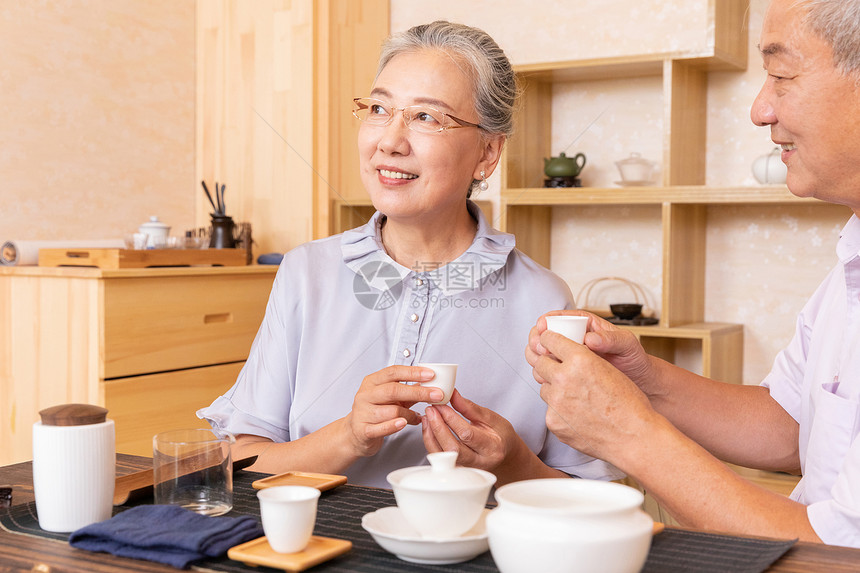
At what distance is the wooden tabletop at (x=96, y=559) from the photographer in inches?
34.7

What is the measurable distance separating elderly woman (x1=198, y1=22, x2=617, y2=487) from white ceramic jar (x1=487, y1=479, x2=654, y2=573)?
0.75m

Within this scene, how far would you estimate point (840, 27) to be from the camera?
1.17 meters

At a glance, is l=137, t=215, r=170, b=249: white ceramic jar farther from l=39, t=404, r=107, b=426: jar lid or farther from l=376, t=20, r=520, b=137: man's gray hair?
l=39, t=404, r=107, b=426: jar lid

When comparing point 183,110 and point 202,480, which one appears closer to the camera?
point 202,480

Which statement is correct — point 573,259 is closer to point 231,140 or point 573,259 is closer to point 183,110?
point 231,140

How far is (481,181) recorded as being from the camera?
1801 millimetres

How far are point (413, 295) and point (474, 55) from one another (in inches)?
18.0

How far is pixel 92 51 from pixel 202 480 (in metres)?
2.60

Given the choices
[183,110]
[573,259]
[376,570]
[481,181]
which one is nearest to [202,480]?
[376,570]

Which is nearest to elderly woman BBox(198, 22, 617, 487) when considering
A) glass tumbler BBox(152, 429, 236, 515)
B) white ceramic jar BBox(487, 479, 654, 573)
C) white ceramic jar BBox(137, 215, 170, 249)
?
glass tumbler BBox(152, 429, 236, 515)

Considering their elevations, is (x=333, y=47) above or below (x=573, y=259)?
above

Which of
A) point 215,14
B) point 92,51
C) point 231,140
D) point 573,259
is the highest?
point 215,14

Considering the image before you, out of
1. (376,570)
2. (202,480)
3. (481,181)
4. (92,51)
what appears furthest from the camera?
(92,51)

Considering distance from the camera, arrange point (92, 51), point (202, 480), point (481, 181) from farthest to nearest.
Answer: point (92, 51), point (481, 181), point (202, 480)
